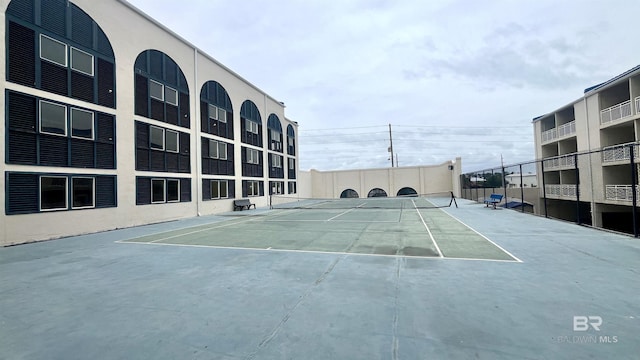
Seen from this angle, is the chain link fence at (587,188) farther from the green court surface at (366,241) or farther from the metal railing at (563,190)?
the green court surface at (366,241)

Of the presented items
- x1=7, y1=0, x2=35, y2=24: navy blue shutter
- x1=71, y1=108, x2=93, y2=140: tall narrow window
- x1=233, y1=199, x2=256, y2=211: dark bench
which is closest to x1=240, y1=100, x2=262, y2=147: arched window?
x1=233, y1=199, x2=256, y2=211: dark bench

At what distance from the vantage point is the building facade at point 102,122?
1086 cm

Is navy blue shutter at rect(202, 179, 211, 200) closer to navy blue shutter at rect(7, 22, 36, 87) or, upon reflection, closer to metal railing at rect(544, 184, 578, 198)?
navy blue shutter at rect(7, 22, 36, 87)

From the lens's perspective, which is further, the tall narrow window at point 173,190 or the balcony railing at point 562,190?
the balcony railing at point 562,190

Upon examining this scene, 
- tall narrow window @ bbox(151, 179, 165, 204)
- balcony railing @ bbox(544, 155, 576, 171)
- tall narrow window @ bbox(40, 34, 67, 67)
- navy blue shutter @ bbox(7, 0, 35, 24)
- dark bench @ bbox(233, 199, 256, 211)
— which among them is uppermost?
navy blue shutter @ bbox(7, 0, 35, 24)

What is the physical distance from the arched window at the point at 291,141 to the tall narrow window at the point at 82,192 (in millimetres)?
26030

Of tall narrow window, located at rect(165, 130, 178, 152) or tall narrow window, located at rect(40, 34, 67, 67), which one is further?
tall narrow window, located at rect(165, 130, 178, 152)

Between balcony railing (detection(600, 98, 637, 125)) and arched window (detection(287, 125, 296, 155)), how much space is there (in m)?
30.3

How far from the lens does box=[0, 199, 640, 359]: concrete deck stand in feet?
10.3

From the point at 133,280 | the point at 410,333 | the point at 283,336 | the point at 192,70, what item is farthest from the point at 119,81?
the point at 410,333

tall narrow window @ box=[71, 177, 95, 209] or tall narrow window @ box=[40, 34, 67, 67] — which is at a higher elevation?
tall narrow window @ box=[40, 34, 67, 67]

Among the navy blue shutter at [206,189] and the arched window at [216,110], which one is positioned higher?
the arched window at [216,110]

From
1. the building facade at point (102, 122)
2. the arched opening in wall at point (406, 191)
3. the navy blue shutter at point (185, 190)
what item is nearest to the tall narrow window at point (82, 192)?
the building facade at point (102, 122)

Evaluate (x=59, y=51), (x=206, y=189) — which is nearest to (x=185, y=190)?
(x=206, y=189)
